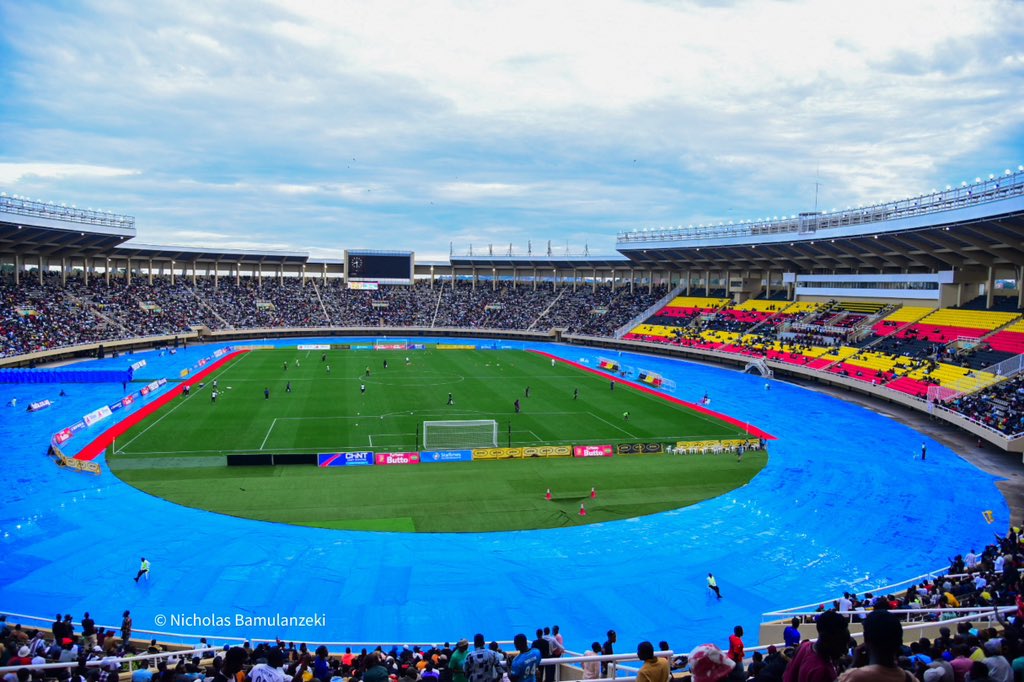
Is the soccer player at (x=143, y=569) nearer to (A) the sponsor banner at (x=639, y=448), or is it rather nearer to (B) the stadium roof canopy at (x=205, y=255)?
(A) the sponsor banner at (x=639, y=448)

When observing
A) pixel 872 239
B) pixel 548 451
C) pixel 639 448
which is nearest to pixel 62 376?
pixel 548 451

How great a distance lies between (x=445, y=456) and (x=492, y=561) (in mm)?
13128

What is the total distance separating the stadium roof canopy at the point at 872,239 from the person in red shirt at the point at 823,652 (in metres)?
50.0

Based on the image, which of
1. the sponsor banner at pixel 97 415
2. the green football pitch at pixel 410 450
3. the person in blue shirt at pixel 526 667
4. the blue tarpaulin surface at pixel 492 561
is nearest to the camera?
the person in blue shirt at pixel 526 667

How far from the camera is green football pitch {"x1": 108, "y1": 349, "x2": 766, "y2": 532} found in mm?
28203

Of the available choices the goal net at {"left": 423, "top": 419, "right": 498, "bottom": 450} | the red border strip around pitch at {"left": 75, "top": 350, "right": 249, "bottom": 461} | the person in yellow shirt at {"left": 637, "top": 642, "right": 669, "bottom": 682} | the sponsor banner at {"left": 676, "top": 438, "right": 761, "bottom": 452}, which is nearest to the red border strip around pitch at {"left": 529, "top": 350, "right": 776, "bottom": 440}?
the sponsor banner at {"left": 676, "top": 438, "right": 761, "bottom": 452}

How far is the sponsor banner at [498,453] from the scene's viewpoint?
3631cm

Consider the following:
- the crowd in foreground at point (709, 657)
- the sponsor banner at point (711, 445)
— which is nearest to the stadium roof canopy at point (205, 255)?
the sponsor banner at point (711, 445)

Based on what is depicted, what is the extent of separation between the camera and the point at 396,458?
115 ft

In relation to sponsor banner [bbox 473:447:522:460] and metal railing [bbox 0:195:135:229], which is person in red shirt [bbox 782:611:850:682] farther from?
metal railing [bbox 0:195:135:229]

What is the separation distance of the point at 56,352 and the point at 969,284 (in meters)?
85.5

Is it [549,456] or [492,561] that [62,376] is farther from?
[492,561]

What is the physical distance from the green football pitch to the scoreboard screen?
53126 millimetres

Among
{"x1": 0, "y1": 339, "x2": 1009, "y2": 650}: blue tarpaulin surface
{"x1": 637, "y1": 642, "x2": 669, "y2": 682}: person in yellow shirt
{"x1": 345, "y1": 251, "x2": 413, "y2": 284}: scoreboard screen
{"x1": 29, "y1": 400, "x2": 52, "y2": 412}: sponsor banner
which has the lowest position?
{"x1": 0, "y1": 339, "x2": 1009, "y2": 650}: blue tarpaulin surface
